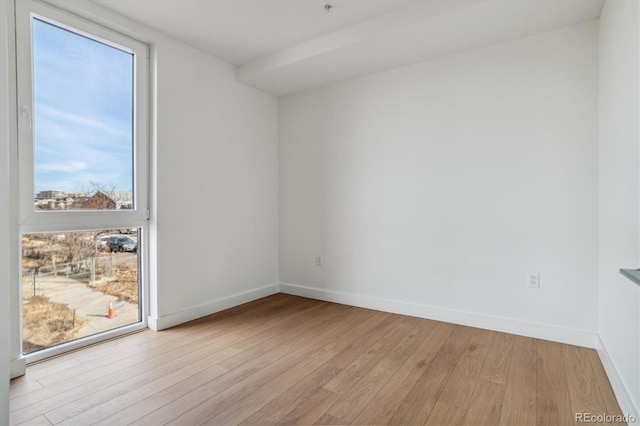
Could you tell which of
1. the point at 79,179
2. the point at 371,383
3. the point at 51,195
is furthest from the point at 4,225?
the point at 371,383

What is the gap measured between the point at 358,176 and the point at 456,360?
1.96 meters

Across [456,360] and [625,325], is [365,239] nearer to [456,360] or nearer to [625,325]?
[456,360]

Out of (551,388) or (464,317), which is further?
(464,317)

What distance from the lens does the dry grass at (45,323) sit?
2188mm

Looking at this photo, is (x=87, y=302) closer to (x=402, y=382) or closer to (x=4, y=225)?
(x=4, y=225)

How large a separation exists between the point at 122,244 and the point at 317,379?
194cm

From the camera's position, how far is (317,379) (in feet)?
6.63

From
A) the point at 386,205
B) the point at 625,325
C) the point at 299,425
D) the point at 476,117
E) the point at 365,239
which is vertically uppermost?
the point at 476,117

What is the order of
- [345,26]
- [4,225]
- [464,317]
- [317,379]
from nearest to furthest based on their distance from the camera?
[4,225], [317,379], [345,26], [464,317]

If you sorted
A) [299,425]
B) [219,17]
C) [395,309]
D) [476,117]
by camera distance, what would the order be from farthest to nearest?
[395,309]
[476,117]
[219,17]
[299,425]

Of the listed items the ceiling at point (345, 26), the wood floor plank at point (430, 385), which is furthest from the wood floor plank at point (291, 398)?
the ceiling at point (345, 26)

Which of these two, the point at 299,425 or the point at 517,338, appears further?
the point at 517,338

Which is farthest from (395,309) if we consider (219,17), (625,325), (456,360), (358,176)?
(219,17)

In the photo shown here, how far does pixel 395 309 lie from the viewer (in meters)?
3.27
